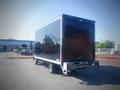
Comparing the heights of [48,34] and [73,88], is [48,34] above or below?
above

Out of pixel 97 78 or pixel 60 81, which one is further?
pixel 97 78

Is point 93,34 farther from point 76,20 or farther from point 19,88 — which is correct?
point 19,88

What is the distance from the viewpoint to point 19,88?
19.1ft

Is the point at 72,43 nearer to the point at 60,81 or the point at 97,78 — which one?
the point at 60,81

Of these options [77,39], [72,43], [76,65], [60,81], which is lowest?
[60,81]

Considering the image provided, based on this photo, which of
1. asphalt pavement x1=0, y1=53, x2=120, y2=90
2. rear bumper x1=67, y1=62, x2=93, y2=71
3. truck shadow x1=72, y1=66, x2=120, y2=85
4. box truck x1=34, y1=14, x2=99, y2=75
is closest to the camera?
asphalt pavement x1=0, y1=53, x2=120, y2=90

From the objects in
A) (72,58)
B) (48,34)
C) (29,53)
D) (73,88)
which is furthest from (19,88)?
(29,53)

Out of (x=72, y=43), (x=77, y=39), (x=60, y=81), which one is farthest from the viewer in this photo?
(x=77, y=39)

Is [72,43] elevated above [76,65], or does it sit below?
above

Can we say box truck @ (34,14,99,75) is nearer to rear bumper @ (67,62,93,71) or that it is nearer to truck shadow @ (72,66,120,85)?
rear bumper @ (67,62,93,71)

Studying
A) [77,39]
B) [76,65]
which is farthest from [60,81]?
[77,39]

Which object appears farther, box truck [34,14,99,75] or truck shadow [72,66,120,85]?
box truck [34,14,99,75]

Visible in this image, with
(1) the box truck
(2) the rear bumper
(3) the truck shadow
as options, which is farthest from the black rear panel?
(3) the truck shadow

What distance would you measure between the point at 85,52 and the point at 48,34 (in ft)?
9.39
